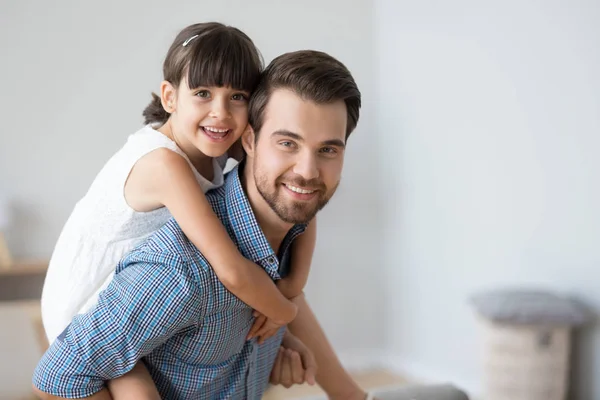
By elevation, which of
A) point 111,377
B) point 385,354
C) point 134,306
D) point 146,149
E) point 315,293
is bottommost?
point 385,354

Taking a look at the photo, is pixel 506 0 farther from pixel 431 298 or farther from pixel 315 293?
→ pixel 315 293

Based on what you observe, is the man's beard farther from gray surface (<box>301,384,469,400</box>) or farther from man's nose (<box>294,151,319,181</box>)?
gray surface (<box>301,384,469,400</box>)

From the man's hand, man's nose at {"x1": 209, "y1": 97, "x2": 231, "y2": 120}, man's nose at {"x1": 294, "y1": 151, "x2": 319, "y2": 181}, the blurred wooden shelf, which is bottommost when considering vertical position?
the blurred wooden shelf

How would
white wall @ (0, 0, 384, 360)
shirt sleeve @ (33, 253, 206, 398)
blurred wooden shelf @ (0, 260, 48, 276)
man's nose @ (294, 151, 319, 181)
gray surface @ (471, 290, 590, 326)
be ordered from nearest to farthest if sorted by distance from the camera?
shirt sleeve @ (33, 253, 206, 398) < man's nose @ (294, 151, 319, 181) < gray surface @ (471, 290, 590, 326) < blurred wooden shelf @ (0, 260, 48, 276) < white wall @ (0, 0, 384, 360)

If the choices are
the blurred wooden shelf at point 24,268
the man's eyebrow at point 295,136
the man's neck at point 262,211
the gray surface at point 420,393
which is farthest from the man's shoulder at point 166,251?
the blurred wooden shelf at point 24,268

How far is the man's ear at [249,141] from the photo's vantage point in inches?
58.6

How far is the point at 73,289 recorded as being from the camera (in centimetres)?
162

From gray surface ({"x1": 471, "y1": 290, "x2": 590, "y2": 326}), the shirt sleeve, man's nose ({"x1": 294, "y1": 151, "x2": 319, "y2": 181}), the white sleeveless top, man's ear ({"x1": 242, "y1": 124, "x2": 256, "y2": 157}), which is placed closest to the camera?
the shirt sleeve

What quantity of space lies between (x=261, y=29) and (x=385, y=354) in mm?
2159

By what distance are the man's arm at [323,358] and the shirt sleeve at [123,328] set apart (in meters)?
0.46

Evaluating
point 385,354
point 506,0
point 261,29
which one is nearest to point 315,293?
point 385,354

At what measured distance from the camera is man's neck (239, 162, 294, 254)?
144cm

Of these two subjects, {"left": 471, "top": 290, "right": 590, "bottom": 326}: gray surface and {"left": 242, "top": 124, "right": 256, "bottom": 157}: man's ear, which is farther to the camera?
{"left": 471, "top": 290, "right": 590, "bottom": 326}: gray surface

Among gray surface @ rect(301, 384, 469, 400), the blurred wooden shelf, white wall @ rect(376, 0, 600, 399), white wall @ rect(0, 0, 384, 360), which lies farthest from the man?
white wall @ rect(0, 0, 384, 360)
